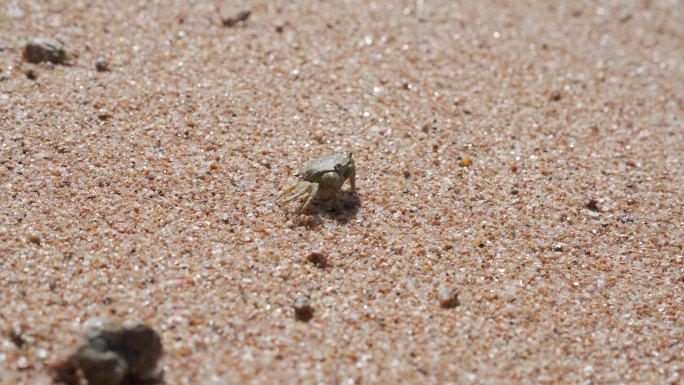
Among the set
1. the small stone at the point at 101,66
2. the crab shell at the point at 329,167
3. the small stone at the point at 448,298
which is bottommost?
the small stone at the point at 448,298

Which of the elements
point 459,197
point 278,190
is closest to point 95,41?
point 278,190

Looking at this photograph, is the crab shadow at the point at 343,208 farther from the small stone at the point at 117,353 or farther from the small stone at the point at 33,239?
the small stone at the point at 33,239

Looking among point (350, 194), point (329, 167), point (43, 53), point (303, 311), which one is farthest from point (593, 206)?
point (43, 53)

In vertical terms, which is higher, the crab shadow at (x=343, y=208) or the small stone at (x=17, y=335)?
the crab shadow at (x=343, y=208)

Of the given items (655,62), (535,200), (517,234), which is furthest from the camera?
(655,62)

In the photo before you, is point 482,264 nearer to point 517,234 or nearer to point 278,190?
point 517,234

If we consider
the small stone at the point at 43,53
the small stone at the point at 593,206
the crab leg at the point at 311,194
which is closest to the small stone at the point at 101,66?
the small stone at the point at 43,53

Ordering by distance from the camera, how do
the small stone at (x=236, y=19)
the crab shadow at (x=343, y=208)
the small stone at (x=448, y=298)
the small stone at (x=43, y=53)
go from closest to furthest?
the small stone at (x=448, y=298) < the crab shadow at (x=343, y=208) < the small stone at (x=43, y=53) < the small stone at (x=236, y=19)

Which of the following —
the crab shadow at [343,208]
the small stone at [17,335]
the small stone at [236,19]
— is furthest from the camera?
the small stone at [236,19]
